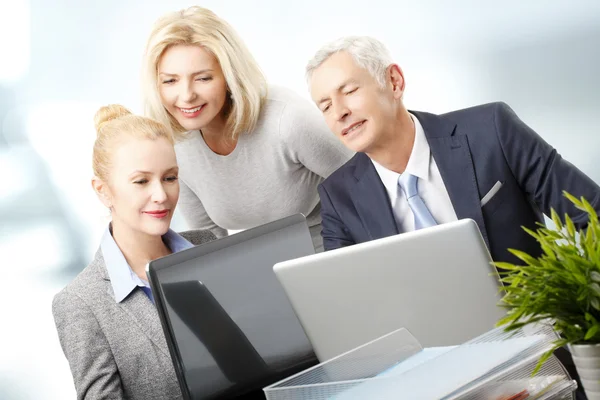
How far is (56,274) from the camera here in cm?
427

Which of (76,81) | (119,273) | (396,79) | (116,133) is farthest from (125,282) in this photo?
(76,81)

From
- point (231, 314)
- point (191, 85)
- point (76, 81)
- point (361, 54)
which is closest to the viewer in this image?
point (231, 314)

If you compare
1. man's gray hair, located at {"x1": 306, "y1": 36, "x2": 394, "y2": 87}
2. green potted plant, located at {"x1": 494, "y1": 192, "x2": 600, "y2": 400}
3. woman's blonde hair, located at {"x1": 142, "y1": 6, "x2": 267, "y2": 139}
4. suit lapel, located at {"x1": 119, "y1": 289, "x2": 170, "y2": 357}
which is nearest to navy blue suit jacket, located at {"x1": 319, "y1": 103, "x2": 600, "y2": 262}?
man's gray hair, located at {"x1": 306, "y1": 36, "x2": 394, "y2": 87}

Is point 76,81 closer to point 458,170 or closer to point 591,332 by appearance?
point 458,170

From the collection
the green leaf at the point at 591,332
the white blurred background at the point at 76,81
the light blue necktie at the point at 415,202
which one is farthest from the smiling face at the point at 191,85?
the green leaf at the point at 591,332

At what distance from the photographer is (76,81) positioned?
4266 millimetres

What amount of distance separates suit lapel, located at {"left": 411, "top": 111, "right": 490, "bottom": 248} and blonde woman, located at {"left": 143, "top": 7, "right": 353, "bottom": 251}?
54cm

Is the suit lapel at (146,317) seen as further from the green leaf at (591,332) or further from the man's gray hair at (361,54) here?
the green leaf at (591,332)

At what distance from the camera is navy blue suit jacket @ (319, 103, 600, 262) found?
7.48 feet

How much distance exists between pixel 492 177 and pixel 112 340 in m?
1.17

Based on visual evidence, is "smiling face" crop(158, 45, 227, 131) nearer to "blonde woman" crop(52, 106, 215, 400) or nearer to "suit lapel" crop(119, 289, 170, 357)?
"blonde woman" crop(52, 106, 215, 400)

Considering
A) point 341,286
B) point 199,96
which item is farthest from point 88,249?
point 341,286

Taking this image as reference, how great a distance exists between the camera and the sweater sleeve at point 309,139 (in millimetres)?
2748

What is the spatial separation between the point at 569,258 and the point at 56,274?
366 cm
